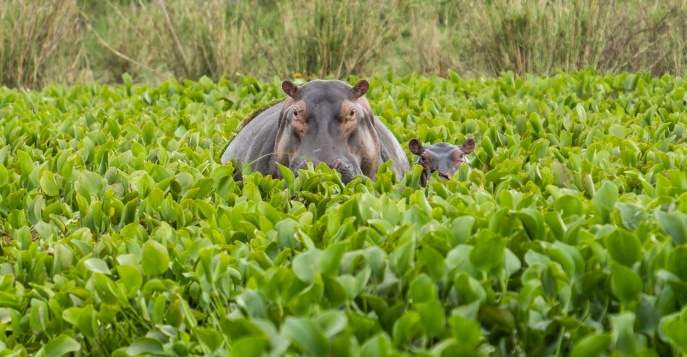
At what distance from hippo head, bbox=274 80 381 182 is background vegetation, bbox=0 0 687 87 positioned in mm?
5597

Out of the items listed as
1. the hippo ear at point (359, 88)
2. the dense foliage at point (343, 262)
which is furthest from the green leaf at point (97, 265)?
the hippo ear at point (359, 88)

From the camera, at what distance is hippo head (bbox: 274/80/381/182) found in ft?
18.6

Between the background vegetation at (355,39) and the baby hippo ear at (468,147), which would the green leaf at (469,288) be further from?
the background vegetation at (355,39)

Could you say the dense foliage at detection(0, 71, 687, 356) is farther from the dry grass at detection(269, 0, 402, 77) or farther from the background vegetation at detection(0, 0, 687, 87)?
the dry grass at detection(269, 0, 402, 77)

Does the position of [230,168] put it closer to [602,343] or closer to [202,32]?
[602,343]

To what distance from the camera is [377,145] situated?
6125 millimetres

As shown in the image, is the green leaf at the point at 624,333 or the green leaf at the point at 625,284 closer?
the green leaf at the point at 624,333

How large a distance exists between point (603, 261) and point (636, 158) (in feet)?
8.73

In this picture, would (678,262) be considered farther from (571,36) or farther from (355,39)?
(355,39)

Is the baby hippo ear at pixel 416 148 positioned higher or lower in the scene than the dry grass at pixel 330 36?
higher

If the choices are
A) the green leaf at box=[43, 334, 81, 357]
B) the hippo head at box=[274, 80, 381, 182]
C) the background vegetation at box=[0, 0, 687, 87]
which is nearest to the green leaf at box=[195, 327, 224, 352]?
the green leaf at box=[43, 334, 81, 357]

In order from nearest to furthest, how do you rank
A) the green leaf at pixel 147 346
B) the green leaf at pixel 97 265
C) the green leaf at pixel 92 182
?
1. the green leaf at pixel 147 346
2. the green leaf at pixel 97 265
3. the green leaf at pixel 92 182

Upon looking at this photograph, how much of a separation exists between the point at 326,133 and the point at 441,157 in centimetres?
88

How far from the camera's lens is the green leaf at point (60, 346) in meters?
3.13
